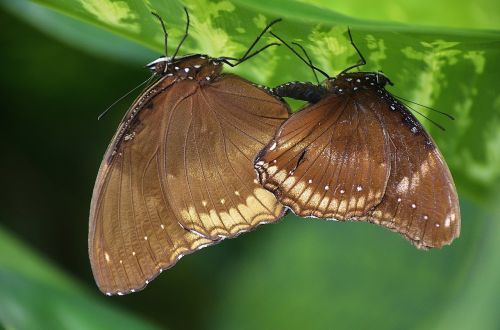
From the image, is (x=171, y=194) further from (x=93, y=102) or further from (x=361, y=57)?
(x=93, y=102)

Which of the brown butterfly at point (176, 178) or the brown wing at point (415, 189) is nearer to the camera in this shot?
the brown wing at point (415, 189)

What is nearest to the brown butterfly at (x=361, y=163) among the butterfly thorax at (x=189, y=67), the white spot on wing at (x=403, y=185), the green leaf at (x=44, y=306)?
the white spot on wing at (x=403, y=185)

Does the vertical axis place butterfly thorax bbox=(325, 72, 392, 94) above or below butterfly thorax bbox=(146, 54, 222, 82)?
above

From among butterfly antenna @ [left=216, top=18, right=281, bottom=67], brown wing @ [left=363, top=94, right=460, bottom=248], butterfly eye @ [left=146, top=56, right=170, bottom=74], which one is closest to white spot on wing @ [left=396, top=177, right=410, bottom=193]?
brown wing @ [left=363, top=94, right=460, bottom=248]

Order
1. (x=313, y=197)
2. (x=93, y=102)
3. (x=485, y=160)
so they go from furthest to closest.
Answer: (x=93, y=102) < (x=313, y=197) < (x=485, y=160)

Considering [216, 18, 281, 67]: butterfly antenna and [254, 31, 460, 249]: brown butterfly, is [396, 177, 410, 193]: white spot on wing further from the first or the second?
[216, 18, 281, 67]: butterfly antenna

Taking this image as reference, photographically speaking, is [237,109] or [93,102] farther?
[93,102]

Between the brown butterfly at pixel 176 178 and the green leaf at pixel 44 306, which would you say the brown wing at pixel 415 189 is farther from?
the green leaf at pixel 44 306

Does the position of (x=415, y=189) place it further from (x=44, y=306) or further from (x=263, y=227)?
(x=263, y=227)

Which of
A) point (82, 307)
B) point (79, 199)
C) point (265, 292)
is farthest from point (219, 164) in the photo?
point (79, 199)
